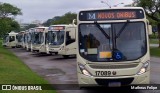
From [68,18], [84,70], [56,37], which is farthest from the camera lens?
[68,18]

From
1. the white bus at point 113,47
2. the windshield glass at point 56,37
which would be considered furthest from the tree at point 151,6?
the white bus at point 113,47

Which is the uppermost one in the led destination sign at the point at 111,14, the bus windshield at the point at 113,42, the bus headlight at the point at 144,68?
the led destination sign at the point at 111,14

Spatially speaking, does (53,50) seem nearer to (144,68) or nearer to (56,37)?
(56,37)

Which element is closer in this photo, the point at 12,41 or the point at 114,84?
the point at 114,84

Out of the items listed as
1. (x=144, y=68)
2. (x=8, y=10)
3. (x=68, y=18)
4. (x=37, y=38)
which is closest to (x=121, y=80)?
(x=144, y=68)

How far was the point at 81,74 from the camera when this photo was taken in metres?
12.5

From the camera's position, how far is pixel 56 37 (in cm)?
3447

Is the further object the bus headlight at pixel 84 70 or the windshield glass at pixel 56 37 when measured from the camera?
the windshield glass at pixel 56 37

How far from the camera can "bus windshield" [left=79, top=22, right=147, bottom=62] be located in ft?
40.7

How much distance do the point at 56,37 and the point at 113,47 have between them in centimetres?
2221

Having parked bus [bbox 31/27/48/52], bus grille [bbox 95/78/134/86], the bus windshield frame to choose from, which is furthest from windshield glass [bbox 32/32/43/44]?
bus grille [bbox 95/78/134/86]

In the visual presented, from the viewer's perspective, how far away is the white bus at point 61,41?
32.7 meters

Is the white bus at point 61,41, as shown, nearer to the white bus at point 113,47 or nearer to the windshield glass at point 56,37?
the windshield glass at point 56,37

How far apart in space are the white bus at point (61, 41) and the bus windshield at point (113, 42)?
1874 cm
